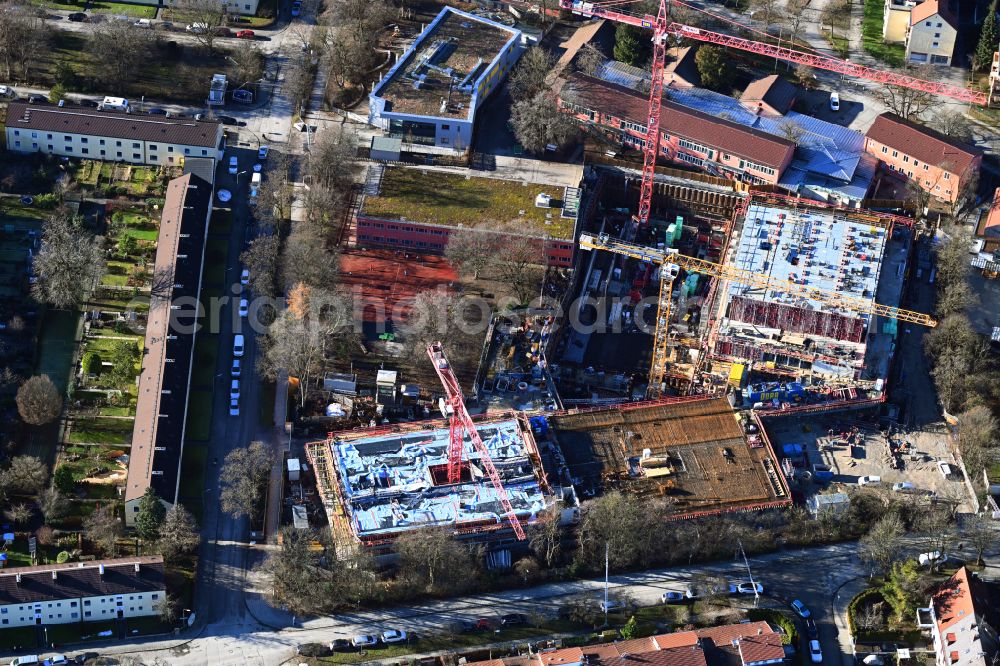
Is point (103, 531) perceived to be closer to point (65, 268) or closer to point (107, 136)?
point (65, 268)

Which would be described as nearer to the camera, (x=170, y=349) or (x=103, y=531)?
(x=103, y=531)

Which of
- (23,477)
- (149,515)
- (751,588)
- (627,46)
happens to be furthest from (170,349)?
(627,46)

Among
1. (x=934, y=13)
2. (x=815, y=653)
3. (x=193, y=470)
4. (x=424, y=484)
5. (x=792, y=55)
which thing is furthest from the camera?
(x=934, y=13)

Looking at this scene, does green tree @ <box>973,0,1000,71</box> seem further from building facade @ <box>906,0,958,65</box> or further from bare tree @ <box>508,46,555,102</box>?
bare tree @ <box>508,46,555,102</box>

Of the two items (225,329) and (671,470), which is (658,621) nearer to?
(671,470)

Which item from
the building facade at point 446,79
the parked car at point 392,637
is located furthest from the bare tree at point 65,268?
the parked car at point 392,637

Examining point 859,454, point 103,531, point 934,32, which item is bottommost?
point 103,531
